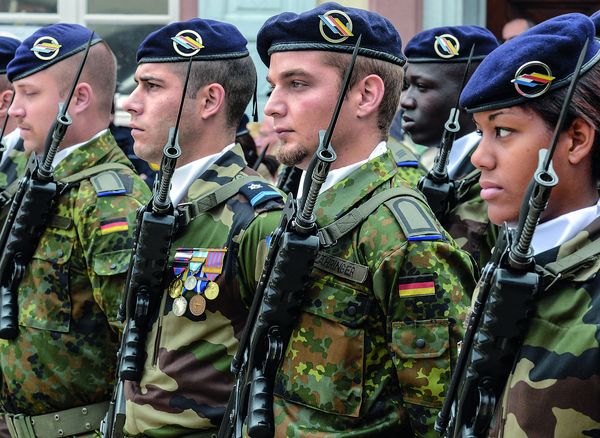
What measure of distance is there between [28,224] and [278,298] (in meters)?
1.46

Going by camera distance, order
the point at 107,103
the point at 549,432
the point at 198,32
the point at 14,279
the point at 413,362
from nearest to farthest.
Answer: the point at 549,432
the point at 413,362
the point at 198,32
the point at 14,279
the point at 107,103

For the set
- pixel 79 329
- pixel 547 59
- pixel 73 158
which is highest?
pixel 547 59

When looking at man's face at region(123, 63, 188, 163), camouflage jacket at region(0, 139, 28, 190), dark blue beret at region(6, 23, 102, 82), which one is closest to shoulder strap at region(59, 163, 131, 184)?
man's face at region(123, 63, 188, 163)

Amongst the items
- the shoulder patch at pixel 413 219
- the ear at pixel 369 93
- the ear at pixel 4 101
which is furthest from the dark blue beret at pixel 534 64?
the ear at pixel 4 101

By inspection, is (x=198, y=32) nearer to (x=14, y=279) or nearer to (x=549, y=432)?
(x=14, y=279)

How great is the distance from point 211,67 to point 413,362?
142cm

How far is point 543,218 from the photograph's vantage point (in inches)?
97.2

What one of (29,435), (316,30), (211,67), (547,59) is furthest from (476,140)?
(547,59)

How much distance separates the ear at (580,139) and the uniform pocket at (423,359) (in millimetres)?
647

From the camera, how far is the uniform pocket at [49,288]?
4.06 metres

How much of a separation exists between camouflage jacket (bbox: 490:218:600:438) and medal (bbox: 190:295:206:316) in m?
1.20

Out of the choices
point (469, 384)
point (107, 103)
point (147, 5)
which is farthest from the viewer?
point (147, 5)

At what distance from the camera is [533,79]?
2457 millimetres

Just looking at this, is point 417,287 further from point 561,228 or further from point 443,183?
point 443,183
